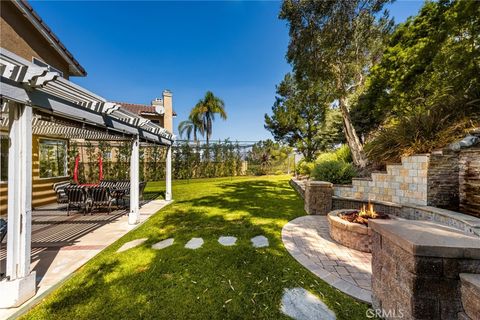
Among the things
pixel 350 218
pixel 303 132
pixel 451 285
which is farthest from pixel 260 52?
pixel 451 285

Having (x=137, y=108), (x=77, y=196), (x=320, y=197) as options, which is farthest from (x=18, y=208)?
(x=137, y=108)

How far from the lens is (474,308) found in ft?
4.03

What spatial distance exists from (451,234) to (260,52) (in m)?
13.9

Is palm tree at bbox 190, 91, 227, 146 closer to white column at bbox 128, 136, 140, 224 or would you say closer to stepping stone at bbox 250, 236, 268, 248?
white column at bbox 128, 136, 140, 224

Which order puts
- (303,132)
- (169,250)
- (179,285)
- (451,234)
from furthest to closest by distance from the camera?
(303,132) < (169,250) < (179,285) < (451,234)

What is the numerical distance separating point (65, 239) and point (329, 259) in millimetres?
5530

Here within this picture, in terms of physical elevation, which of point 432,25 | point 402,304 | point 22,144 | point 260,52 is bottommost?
point 402,304

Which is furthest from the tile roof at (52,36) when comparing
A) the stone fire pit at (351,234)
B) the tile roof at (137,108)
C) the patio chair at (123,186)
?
the stone fire pit at (351,234)

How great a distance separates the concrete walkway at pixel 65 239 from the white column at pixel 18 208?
21 cm

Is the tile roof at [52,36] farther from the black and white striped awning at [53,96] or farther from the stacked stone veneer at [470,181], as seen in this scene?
the stacked stone veneer at [470,181]

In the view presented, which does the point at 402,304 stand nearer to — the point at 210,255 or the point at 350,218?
the point at 350,218

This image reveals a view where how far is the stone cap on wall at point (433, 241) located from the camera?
4.54 ft

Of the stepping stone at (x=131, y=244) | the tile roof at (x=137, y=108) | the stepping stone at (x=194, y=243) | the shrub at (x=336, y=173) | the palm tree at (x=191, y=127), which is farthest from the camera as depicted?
the palm tree at (x=191, y=127)

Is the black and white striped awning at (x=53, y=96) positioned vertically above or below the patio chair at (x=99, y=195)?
above
